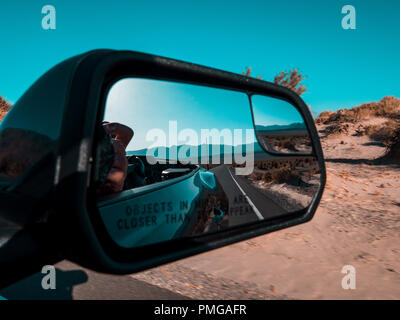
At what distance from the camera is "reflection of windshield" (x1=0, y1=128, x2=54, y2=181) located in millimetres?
1017

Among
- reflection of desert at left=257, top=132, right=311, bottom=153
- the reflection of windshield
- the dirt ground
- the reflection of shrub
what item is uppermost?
reflection of desert at left=257, top=132, right=311, bottom=153

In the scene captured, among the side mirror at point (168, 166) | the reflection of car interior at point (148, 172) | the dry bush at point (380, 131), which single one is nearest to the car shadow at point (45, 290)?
the reflection of car interior at point (148, 172)

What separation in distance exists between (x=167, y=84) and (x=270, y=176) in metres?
0.94

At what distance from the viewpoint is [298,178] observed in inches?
85.4

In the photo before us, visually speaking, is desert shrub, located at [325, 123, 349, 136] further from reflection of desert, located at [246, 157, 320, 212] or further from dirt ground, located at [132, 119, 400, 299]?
reflection of desert, located at [246, 157, 320, 212]

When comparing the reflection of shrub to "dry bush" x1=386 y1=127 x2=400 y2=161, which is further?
"dry bush" x1=386 y1=127 x2=400 y2=161

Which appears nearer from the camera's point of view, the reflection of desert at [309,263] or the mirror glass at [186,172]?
the mirror glass at [186,172]

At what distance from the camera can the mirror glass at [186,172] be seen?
1.23m

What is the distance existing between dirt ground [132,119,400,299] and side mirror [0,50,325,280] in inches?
67.0

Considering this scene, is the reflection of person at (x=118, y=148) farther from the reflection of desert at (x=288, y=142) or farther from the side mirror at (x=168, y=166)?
the reflection of desert at (x=288, y=142)

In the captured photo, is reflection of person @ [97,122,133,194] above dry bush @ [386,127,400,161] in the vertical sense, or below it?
below

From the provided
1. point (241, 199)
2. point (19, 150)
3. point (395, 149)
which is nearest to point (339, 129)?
point (395, 149)

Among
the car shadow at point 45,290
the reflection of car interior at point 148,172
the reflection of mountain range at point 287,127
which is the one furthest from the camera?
the car shadow at point 45,290

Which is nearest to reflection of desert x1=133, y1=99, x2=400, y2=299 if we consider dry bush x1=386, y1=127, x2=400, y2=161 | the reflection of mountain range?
the reflection of mountain range
